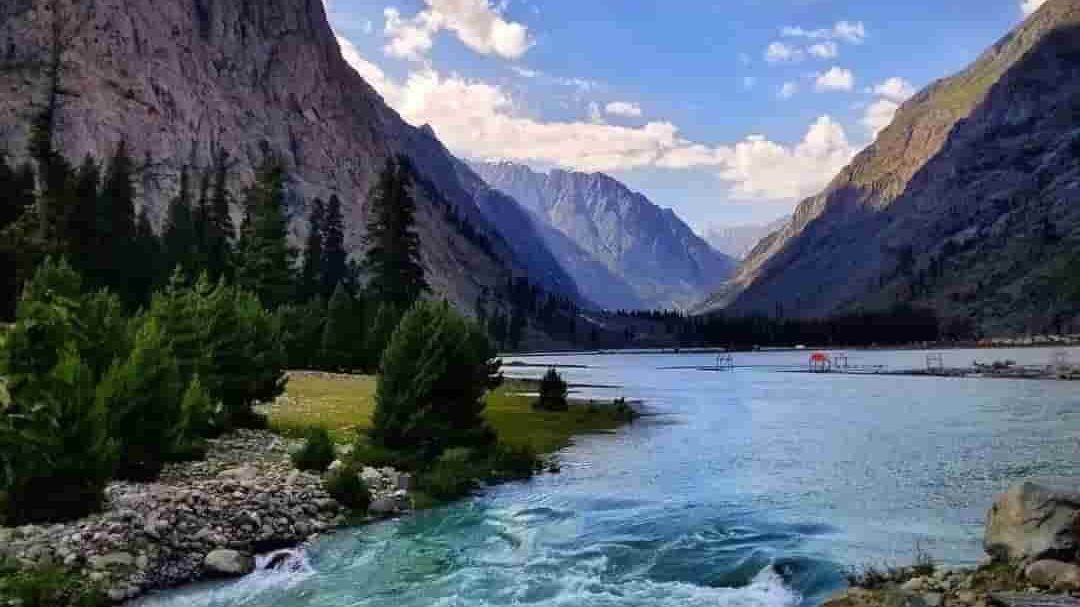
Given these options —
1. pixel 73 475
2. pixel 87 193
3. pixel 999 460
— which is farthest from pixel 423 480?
pixel 87 193

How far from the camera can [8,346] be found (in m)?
24.9

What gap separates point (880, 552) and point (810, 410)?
6091 centimetres

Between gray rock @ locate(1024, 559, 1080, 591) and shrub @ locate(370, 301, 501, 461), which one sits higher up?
shrub @ locate(370, 301, 501, 461)

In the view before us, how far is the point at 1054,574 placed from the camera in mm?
18016

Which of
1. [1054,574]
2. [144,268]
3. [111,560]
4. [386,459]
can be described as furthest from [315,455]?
[144,268]

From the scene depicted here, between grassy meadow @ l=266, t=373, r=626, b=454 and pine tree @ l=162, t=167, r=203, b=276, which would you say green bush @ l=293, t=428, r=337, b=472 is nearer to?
grassy meadow @ l=266, t=373, r=626, b=454

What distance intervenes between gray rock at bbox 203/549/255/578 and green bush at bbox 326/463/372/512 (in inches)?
283

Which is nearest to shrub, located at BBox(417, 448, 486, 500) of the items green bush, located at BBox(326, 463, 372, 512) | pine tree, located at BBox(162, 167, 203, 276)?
green bush, located at BBox(326, 463, 372, 512)

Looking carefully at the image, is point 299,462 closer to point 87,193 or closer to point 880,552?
point 880,552

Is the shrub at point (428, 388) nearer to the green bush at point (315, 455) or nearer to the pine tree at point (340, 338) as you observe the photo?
the green bush at point (315, 455)

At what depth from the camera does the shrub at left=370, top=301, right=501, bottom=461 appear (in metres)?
39.5

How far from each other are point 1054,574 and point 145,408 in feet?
90.7

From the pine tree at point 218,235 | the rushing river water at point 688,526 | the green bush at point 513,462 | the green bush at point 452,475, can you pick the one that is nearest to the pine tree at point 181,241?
the pine tree at point 218,235

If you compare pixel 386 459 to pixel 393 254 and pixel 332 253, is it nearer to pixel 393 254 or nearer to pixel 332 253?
pixel 393 254
